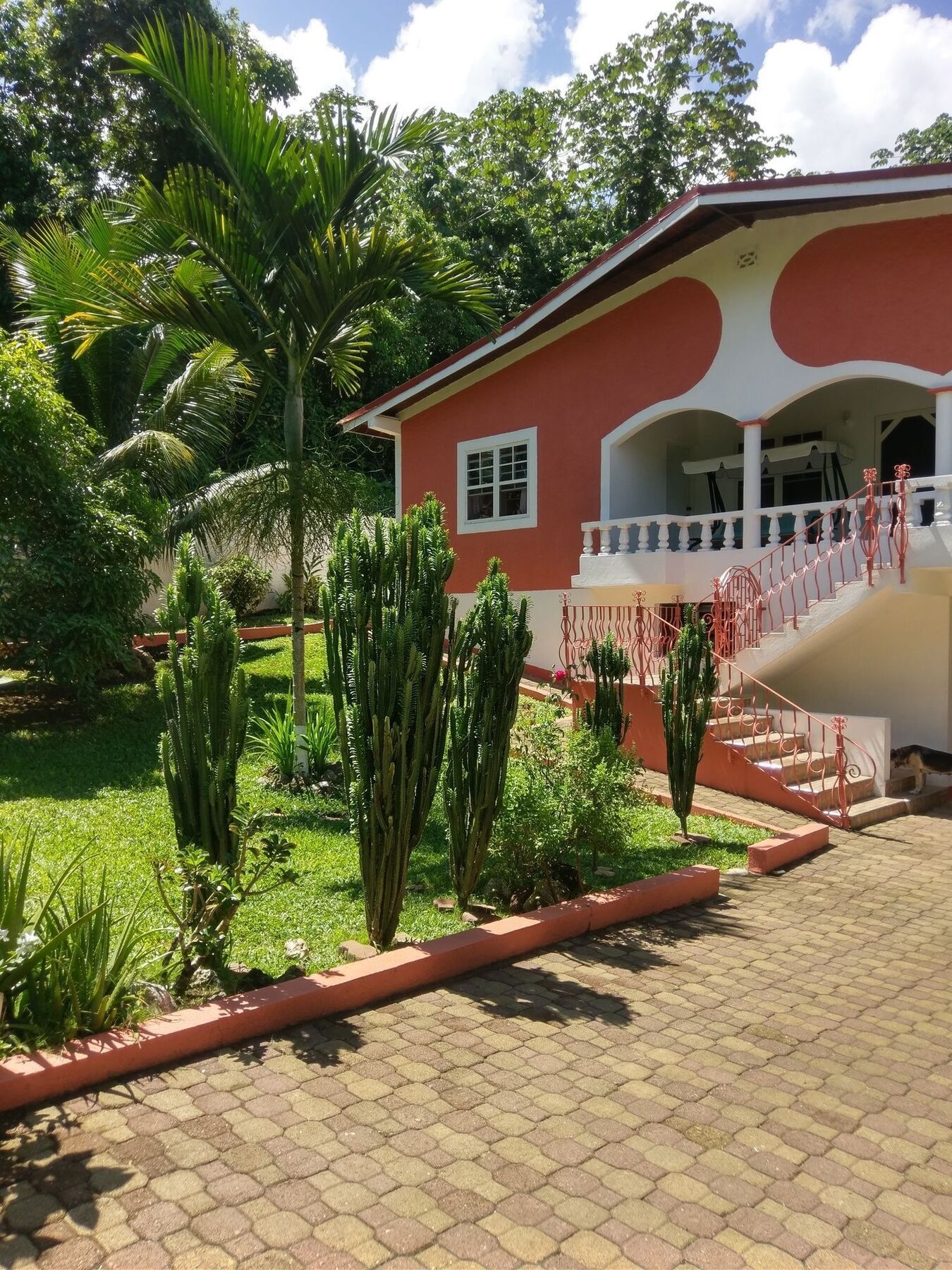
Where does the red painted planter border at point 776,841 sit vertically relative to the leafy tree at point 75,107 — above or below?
below

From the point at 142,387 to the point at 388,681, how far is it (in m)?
9.91

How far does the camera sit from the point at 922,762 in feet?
32.1

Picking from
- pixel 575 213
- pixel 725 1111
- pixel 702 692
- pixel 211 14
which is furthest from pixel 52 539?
pixel 575 213

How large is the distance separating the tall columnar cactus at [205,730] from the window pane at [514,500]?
10.5 metres

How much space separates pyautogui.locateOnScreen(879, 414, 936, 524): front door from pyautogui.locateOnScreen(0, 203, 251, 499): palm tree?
896cm

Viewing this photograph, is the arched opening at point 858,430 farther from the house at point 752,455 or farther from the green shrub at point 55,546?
the green shrub at point 55,546

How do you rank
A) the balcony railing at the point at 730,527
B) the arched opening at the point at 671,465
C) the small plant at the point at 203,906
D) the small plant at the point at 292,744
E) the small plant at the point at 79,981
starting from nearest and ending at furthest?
1. the small plant at the point at 79,981
2. the small plant at the point at 203,906
3. the small plant at the point at 292,744
4. the balcony railing at the point at 730,527
5. the arched opening at the point at 671,465

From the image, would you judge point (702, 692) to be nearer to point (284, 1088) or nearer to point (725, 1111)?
point (725, 1111)

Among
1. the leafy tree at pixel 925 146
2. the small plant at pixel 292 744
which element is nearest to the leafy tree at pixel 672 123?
the leafy tree at pixel 925 146

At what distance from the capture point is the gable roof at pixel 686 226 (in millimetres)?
10008

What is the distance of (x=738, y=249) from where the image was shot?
1220 cm

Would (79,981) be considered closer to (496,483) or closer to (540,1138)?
(540,1138)

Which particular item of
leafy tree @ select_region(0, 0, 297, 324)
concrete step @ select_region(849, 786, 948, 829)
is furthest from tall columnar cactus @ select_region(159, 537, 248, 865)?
leafy tree @ select_region(0, 0, 297, 324)

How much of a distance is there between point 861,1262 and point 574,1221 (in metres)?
0.86
